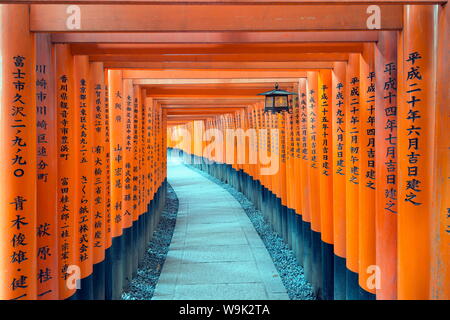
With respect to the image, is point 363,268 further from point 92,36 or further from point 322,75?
point 92,36

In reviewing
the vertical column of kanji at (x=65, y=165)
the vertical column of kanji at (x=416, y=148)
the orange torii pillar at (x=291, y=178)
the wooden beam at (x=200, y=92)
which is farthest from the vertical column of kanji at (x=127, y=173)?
the vertical column of kanji at (x=416, y=148)

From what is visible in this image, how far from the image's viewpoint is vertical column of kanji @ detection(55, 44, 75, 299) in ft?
14.1

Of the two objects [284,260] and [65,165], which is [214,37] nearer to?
[65,165]

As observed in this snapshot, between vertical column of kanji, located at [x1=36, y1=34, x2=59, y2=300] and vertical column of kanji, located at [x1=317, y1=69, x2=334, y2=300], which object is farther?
vertical column of kanji, located at [x1=317, y1=69, x2=334, y2=300]

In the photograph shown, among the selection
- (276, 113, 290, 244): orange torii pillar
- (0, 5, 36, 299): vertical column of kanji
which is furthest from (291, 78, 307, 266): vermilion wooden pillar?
(0, 5, 36, 299): vertical column of kanji

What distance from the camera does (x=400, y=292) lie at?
3.36m

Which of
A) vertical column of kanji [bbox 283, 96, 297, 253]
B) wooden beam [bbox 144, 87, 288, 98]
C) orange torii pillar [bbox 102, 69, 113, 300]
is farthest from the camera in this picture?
wooden beam [bbox 144, 87, 288, 98]

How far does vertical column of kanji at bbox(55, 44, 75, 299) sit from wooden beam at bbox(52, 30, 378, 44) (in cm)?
40

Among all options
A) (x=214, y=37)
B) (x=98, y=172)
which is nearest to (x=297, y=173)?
(x=98, y=172)

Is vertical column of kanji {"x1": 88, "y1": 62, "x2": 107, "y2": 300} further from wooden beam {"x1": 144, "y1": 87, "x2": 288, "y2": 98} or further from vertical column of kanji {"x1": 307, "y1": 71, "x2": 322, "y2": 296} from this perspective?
wooden beam {"x1": 144, "y1": 87, "x2": 288, "y2": 98}

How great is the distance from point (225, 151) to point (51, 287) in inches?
722

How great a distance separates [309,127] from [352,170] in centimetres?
230

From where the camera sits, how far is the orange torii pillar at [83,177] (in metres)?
4.79
